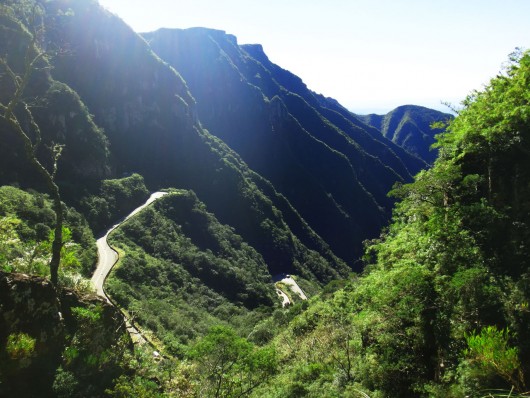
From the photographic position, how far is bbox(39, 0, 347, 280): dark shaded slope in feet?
463

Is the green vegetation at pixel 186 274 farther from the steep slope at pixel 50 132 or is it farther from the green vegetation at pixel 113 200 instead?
the steep slope at pixel 50 132

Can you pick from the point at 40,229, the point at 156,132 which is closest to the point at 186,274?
the point at 40,229

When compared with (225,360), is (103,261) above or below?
below

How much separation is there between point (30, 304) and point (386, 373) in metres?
11.3

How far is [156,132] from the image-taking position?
158625 mm

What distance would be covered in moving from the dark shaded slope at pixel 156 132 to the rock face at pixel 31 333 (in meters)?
131

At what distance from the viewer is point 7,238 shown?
1517 centimetres

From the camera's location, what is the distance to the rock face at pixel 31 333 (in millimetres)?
9539

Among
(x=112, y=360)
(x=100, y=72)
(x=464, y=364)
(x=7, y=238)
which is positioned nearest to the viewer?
(x=464, y=364)

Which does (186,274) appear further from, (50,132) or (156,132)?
(156,132)

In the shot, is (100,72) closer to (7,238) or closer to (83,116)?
(83,116)

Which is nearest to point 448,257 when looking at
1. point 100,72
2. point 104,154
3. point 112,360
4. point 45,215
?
point 112,360

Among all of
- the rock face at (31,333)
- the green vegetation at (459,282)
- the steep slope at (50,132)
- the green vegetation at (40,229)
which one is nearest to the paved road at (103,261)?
the green vegetation at (40,229)

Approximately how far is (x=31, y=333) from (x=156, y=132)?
157 m
